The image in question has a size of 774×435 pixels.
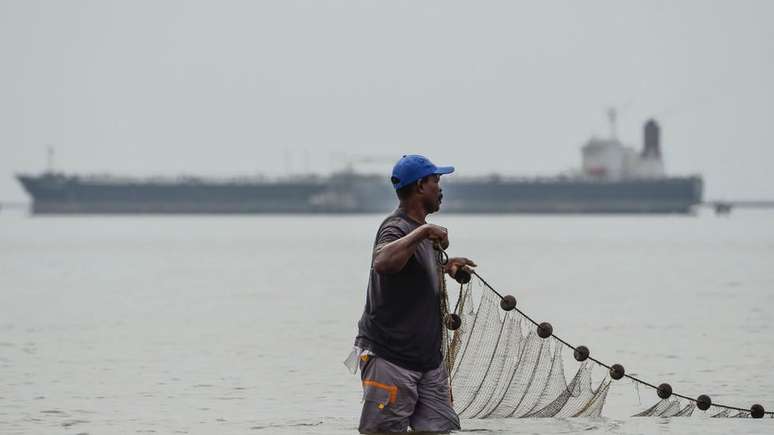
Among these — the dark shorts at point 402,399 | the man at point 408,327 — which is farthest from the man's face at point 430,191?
the dark shorts at point 402,399

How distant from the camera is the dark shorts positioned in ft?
27.8

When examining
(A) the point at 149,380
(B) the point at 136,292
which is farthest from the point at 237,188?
(A) the point at 149,380

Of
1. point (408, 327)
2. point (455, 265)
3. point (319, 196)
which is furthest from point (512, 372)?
point (319, 196)

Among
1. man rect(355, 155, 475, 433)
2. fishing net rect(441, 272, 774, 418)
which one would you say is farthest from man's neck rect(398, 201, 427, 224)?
fishing net rect(441, 272, 774, 418)

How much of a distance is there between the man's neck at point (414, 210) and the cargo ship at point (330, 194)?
170555 mm

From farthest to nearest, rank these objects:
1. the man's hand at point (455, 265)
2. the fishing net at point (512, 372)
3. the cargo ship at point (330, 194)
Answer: the cargo ship at point (330, 194)
the fishing net at point (512, 372)
the man's hand at point (455, 265)

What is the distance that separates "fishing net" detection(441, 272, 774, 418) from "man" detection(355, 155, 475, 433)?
3.06 feet

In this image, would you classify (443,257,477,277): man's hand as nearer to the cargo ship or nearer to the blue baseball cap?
the blue baseball cap

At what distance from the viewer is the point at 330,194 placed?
187500mm

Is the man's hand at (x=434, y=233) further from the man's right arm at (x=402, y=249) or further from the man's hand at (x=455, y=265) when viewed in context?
the man's hand at (x=455, y=265)

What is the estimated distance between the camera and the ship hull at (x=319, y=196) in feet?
586

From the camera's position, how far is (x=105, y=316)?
23609mm

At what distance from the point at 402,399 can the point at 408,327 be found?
44cm

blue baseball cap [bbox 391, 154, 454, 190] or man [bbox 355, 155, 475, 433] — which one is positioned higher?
blue baseball cap [bbox 391, 154, 454, 190]
